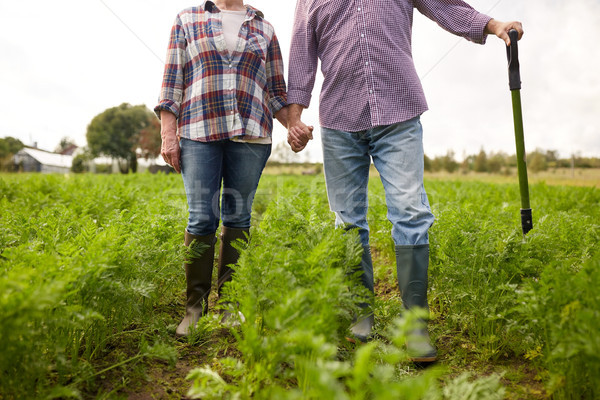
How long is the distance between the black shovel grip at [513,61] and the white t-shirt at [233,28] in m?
1.76

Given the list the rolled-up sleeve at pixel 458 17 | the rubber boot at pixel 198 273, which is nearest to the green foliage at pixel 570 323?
the rolled-up sleeve at pixel 458 17

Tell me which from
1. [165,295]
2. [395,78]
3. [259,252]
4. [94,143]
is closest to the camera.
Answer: [259,252]

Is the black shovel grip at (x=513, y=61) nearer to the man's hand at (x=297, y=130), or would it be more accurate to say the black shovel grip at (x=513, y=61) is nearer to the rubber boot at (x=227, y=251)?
the man's hand at (x=297, y=130)

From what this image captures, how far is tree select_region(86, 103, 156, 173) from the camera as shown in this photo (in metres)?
61.6

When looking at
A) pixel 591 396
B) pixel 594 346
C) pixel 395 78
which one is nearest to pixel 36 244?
pixel 395 78

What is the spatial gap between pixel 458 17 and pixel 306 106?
117 cm

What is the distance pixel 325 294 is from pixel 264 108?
1.72m

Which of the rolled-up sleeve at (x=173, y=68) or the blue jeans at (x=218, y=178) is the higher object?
the rolled-up sleeve at (x=173, y=68)

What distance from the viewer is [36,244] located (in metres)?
2.34

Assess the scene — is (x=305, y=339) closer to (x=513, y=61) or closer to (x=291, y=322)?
(x=291, y=322)

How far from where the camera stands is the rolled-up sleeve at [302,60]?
112 inches

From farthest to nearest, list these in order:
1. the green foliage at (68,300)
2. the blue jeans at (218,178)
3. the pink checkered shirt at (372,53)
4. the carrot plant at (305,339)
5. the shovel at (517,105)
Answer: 1. the blue jeans at (218,178)
2. the shovel at (517,105)
3. the pink checkered shirt at (372,53)
4. the green foliage at (68,300)
5. the carrot plant at (305,339)

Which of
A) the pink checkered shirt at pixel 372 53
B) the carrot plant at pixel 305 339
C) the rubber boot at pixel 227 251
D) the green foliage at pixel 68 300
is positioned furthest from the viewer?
the rubber boot at pixel 227 251

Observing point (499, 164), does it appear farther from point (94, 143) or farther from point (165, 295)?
point (165, 295)
